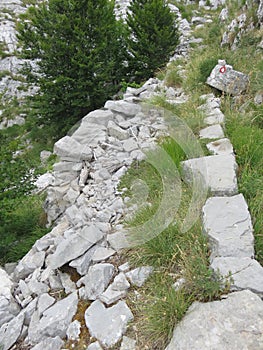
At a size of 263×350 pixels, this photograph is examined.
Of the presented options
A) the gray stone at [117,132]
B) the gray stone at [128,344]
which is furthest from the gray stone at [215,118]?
the gray stone at [128,344]

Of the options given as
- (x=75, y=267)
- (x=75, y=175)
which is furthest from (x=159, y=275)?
(x=75, y=175)

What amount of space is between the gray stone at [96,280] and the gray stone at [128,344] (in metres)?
0.50

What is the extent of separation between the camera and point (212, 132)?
4.06 m

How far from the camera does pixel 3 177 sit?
5.07m

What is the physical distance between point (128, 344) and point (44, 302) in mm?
1020

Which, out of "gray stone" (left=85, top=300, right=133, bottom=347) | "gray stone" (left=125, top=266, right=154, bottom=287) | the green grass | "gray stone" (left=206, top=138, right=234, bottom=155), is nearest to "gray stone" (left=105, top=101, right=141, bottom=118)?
"gray stone" (left=206, top=138, right=234, bottom=155)

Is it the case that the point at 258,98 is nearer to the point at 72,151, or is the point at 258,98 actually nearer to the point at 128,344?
the point at 72,151

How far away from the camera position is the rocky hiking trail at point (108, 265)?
1804 millimetres

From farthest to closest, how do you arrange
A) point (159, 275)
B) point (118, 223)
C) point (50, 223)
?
point (50, 223) → point (118, 223) → point (159, 275)

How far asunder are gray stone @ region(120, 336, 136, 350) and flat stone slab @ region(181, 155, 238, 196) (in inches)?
62.6

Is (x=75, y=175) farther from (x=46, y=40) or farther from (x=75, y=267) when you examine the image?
(x=46, y=40)

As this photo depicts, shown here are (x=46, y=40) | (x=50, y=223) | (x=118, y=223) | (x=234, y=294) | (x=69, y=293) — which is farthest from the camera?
(x=46, y=40)

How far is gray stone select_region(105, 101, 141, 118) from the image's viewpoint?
17.6ft

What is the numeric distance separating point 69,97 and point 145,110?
6.39 m
